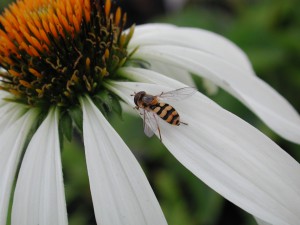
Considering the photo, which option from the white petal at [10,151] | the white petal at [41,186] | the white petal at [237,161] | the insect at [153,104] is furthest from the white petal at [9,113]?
the white petal at [237,161]

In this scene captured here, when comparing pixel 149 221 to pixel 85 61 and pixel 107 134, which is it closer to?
pixel 107 134

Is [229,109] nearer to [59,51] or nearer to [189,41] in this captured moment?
[189,41]

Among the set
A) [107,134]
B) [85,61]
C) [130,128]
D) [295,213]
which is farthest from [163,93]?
[130,128]

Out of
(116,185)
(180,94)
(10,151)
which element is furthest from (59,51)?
(116,185)

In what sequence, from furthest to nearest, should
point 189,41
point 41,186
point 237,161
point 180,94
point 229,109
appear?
1. point 229,109
2. point 189,41
3. point 180,94
4. point 41,186
5. point 237,161

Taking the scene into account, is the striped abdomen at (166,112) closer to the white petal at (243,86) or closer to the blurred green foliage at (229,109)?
the white petal at (243,86)
